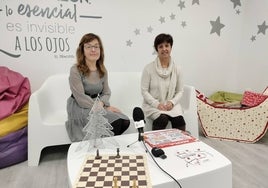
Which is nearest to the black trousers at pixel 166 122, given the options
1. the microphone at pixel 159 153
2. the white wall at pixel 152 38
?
the microphone at pixel 159 153

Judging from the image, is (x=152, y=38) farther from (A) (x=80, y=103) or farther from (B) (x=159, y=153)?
(B) (x=159, y=153)

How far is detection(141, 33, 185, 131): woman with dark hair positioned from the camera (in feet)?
7.76

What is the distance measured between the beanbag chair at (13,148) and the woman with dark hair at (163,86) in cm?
120

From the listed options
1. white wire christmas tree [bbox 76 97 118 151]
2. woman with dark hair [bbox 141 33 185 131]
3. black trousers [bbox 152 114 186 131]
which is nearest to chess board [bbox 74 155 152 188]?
white wire christmas tree [bbox 76 97 118 151]

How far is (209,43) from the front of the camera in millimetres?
3586

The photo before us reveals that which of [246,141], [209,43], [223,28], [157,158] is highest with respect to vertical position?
[223,28]

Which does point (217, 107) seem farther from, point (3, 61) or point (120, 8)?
point (3, 61)

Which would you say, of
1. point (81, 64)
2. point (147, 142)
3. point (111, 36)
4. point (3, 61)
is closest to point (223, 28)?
point (111, 36)

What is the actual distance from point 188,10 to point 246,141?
1.86 meters

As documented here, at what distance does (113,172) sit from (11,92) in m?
1.55

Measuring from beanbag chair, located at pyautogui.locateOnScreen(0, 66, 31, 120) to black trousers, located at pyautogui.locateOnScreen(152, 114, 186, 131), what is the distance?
51.6 inches

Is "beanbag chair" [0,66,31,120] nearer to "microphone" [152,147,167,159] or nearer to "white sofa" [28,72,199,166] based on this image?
"white sofa" [28,72,199,166]

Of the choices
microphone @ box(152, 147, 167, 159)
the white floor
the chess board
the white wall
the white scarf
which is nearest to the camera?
the chess board

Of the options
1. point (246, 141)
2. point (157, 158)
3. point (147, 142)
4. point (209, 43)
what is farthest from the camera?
point (209, 43)
